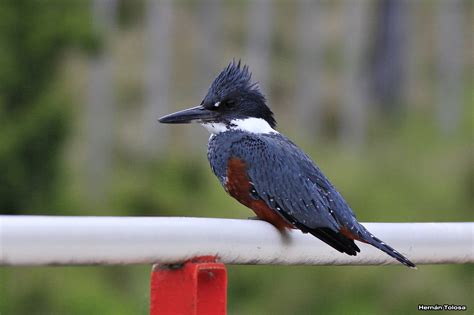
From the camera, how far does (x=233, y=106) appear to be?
11.9 feet

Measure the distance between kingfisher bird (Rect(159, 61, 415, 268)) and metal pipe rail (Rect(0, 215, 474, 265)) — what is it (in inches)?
7.4

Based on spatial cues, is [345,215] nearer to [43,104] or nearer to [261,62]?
[43,104]

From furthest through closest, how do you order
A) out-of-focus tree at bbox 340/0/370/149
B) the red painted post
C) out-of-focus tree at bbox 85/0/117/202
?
out-of-focus tree at bbox 340/0/370/149, out-of-focus tree at bbox 85/0/117/202, the red painted post

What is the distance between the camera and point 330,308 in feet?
19.9

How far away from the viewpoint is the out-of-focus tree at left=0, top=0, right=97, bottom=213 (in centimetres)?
593

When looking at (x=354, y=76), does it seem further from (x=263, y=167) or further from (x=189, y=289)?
(x=189, y=289)

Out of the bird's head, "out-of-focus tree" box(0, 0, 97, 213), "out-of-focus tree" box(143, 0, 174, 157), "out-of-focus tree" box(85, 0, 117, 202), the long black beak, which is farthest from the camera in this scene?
"out-of-focus tree" box(143, 0, 174, 157)

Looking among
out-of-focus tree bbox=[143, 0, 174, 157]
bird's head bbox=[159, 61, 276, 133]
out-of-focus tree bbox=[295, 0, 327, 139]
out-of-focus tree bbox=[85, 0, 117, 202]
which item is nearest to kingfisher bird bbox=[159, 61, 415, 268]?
bird's head bbox=[159, 61, 276, 133]

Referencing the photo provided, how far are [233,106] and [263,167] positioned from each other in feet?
1.48

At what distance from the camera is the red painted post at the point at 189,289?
1.87 m

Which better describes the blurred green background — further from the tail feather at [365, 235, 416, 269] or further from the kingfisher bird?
the tail feather at [365, 235, 416, 269]

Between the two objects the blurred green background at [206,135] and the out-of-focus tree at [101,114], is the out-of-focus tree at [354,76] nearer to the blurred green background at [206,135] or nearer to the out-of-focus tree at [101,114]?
the blurred green background at [206,135]

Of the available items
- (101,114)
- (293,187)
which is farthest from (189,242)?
(101,114)

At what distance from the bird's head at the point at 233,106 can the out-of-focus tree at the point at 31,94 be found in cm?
245
